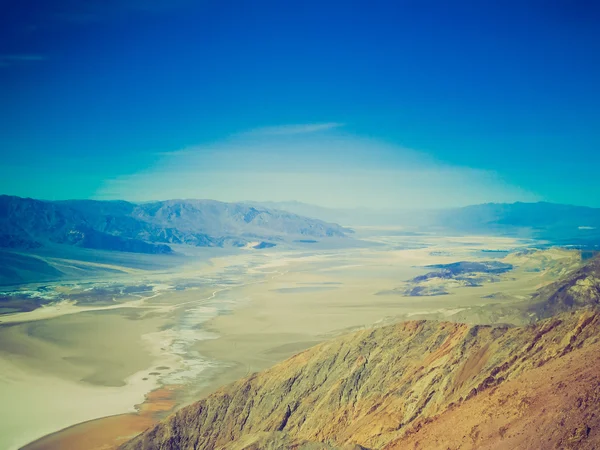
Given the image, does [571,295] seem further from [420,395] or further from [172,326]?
[172,326]

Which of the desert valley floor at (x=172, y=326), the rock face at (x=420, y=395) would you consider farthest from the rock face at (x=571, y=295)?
the rock face at (x=420, y=395)

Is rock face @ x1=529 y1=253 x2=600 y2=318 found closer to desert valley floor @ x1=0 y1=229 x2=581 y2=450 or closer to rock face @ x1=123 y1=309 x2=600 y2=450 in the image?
desert valley floor @ x1=0 y1=229 x2=581 y2=450

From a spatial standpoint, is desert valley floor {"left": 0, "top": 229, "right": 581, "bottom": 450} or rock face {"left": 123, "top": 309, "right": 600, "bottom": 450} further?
desert valley floor {"left": 0, "top": 229, "right": 581, "bottom": 450}

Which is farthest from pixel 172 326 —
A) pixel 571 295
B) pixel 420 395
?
pixel 420 395

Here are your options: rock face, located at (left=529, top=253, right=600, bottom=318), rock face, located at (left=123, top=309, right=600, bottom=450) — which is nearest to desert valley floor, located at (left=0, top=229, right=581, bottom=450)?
rock face, located at (left=529, top=253, right=600, bottom=318)

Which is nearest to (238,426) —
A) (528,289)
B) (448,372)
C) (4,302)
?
(448,372)

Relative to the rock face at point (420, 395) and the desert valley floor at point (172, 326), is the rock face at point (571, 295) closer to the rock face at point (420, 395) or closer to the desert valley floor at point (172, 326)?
the desert valley floor at point (172, 326)
